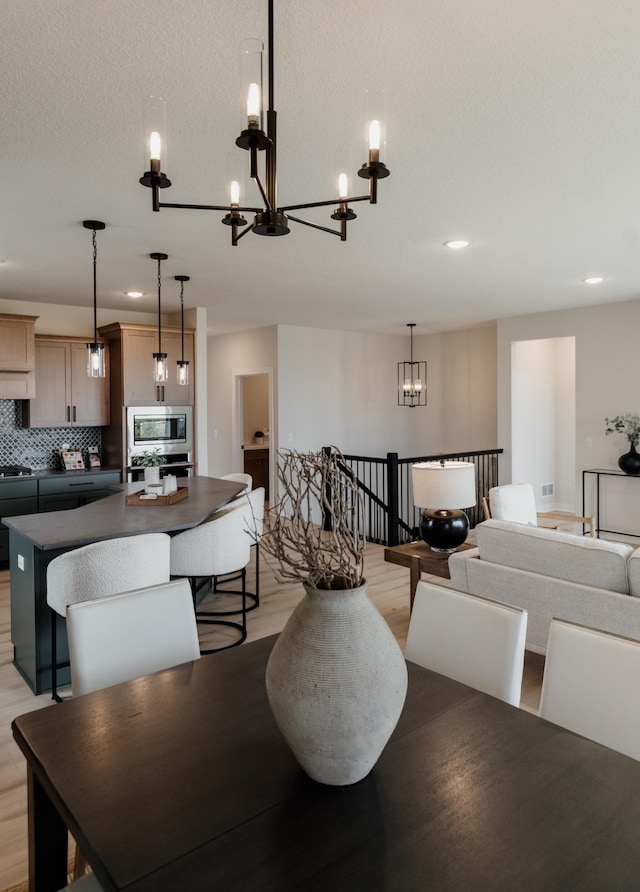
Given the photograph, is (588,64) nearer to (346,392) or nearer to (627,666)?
(627,666)

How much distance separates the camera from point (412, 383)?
9.29 meters

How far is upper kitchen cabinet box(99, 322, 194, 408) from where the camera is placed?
615 centimetres

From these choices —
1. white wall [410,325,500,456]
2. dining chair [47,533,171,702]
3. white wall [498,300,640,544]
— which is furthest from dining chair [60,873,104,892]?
white wall [410,325,500,456]

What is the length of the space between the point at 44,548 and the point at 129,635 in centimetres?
116

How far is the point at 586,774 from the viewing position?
121cm

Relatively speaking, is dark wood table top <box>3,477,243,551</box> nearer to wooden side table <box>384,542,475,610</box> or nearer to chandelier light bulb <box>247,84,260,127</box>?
wooden side table <box>384,542,475,610</box>

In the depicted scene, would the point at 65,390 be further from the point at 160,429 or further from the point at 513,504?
the point at 513,504

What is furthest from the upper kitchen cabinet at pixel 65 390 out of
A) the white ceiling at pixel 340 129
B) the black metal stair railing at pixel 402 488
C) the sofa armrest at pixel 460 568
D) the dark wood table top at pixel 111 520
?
the sofa armrest at pixel 460 568

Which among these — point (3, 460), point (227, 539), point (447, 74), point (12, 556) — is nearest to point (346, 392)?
point (3, 460)

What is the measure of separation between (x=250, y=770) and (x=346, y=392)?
25.0 feet

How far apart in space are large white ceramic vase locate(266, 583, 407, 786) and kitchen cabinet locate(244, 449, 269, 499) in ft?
26.0

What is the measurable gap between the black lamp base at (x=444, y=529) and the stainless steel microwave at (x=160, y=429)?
3435 mm

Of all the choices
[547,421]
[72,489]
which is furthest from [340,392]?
[72,489]

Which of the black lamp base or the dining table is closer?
the dining table
